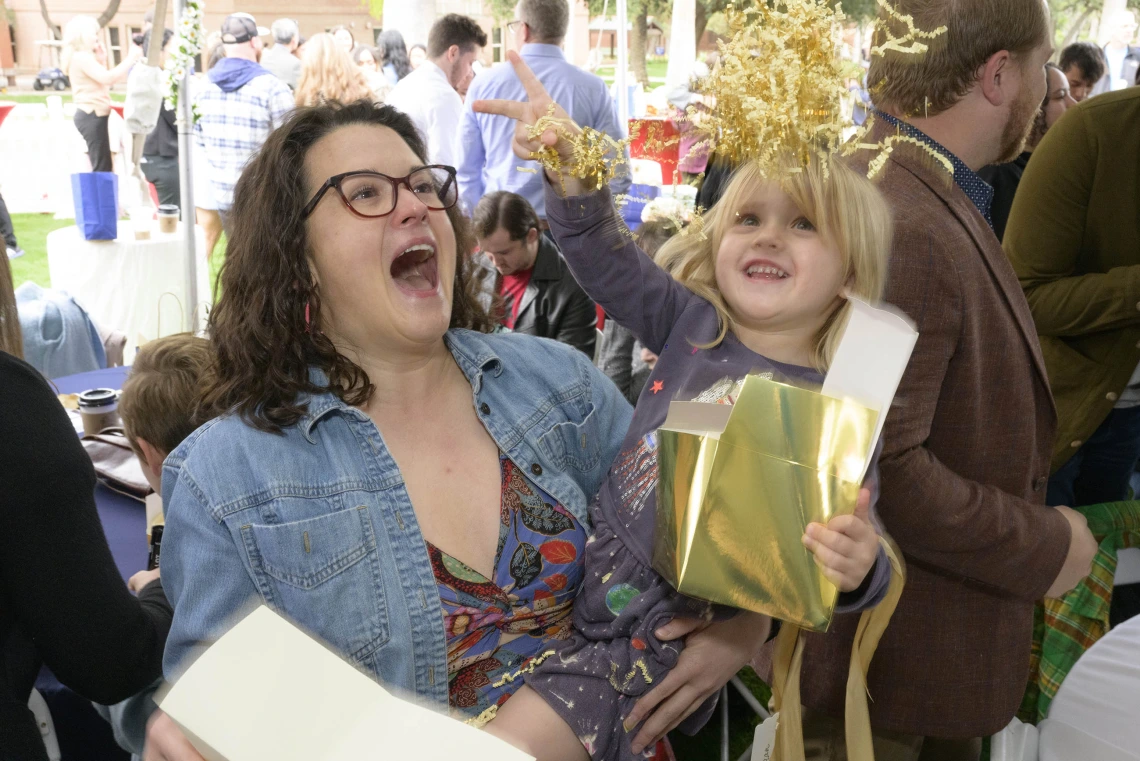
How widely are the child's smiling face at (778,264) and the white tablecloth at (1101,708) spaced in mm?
829

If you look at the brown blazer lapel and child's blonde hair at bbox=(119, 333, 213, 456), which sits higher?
the brown blazer lapel

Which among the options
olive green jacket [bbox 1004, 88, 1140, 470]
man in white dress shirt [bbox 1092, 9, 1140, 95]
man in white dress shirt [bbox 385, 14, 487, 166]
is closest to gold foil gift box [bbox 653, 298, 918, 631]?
olive green jacket [bbox 1004, 88, 1140, 470]

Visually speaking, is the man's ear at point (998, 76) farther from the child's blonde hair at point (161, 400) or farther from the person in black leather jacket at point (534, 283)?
the person in black leather jacket at point (534, 283)

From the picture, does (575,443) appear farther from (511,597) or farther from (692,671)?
(692,671)

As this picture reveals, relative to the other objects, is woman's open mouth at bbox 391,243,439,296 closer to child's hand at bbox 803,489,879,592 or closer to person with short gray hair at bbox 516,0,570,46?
child's hand at bbox 803,489,879,592

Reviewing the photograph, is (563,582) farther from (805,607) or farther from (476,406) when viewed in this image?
(805,607)

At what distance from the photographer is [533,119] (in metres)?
1.45

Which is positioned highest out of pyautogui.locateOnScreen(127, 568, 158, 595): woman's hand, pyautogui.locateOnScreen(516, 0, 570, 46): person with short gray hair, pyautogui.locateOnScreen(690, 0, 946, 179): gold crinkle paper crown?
pyautogui.locateOnScreen(516, 0, 570, 46): person with short gray hair

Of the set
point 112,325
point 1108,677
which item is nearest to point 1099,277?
point 1108,677

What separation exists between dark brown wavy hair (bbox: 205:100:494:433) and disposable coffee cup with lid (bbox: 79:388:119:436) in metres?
1.53

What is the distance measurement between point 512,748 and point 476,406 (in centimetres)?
75

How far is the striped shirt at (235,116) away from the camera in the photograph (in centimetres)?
586

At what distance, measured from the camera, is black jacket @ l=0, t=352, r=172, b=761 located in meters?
1.28

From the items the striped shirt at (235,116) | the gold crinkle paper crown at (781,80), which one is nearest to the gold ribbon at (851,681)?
the gold crinkle paper crown at (781,80)
